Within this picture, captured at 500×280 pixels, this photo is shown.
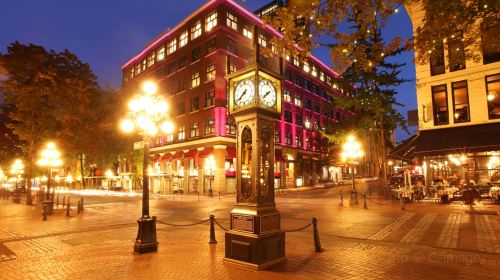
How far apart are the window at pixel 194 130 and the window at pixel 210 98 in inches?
128

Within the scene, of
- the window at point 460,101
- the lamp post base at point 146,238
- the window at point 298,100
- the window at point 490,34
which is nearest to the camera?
the window at point 490,34

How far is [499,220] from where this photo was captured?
1347 centimetres

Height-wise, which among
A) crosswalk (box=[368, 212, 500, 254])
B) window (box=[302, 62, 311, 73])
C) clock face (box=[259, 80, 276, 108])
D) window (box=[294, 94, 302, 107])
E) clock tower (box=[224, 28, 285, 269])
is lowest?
crosswalk (box=[368, 212, 500, 254])

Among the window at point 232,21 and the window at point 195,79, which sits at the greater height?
the window at point 232,21

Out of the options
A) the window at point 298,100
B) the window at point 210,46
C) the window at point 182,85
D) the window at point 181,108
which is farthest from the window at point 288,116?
the window at point 182,85

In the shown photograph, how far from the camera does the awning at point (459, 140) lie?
19.9 meters

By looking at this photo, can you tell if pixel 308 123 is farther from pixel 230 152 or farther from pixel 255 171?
pixel 255 171

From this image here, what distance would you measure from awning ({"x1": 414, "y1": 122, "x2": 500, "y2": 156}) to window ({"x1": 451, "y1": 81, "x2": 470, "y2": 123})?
81cm

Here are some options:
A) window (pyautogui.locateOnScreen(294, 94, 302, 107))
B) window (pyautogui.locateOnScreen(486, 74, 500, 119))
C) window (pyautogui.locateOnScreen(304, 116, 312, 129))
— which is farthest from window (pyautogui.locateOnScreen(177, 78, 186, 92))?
window (pyautogui.locateOnScreen(486, 74, 500, 119))

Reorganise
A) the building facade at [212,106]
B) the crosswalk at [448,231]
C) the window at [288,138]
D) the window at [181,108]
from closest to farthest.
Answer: the crosswalk at [448,231]
the building facade at [212,106]
the window at [181,108]
the window at [288,138]

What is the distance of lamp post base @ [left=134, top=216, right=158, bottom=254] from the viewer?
29.0ft

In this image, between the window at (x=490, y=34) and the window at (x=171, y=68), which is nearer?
the window at (x=490, y=34)

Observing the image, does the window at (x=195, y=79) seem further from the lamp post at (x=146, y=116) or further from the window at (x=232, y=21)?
the lamp post at (x=146, y=116)

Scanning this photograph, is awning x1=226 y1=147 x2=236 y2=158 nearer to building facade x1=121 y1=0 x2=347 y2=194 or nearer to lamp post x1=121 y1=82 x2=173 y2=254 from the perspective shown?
building facade x1=121 y1=0 x2=347 y2=194
